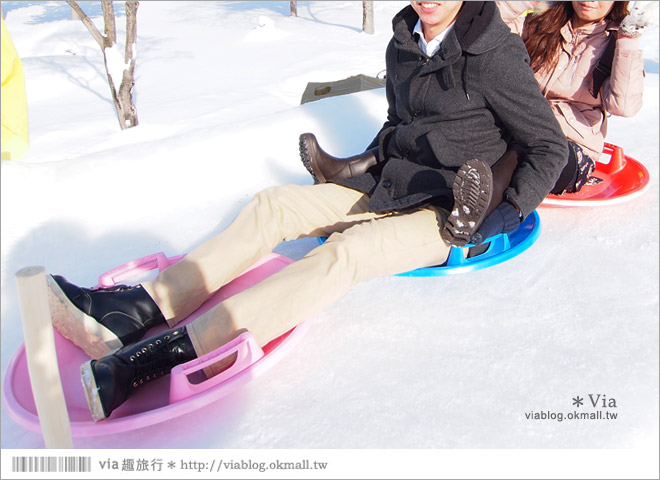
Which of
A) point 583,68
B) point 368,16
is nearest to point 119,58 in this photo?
point 583,68

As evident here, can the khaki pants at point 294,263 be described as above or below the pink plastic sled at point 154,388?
above

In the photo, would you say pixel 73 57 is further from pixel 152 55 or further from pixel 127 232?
pixel 127 232

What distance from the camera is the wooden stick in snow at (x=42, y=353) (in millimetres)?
817

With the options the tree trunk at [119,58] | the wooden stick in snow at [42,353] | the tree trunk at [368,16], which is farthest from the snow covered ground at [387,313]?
the tree trunk at [368,16]

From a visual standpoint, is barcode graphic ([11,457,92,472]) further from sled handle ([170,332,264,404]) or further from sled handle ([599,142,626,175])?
sled handle ([599,142,626,175])

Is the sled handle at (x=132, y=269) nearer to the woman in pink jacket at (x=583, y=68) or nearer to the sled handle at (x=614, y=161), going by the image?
the woman in pink jacket at (x=583, y=68)

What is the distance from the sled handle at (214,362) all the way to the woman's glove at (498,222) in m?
0.66

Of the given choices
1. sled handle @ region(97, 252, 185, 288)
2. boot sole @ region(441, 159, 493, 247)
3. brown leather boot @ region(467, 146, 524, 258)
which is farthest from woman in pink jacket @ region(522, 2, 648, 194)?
sled handle @ region(97, 252, 185, 288)

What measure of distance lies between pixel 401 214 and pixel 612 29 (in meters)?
1.05

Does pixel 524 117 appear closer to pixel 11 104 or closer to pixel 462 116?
pixel 462 116

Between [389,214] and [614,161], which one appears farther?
[614,161]

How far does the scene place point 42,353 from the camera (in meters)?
0.86

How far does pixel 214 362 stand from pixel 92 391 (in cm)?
26

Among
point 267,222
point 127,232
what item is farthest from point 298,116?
point 267,222
